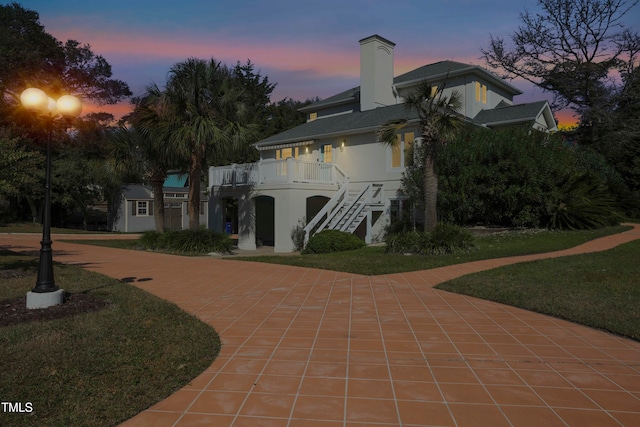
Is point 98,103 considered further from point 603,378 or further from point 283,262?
point 603,378

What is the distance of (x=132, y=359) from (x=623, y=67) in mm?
35880

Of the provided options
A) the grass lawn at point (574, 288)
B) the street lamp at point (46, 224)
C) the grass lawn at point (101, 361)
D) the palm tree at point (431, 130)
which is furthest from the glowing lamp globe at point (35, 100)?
the palm tree at point (431, 130)

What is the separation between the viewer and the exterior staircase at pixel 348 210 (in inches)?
682

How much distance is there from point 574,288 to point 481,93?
17.2 meters

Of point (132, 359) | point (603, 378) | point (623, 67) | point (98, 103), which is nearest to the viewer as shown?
point (603, 378)

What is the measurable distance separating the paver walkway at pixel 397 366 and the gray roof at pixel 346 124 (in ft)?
45.0

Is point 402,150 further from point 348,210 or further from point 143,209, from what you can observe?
point 143,209

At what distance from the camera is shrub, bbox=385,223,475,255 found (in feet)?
41.0

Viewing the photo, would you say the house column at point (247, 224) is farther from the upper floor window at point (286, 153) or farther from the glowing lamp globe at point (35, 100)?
the glowing lamp globe at point (35, 100)

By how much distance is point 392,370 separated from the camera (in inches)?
160

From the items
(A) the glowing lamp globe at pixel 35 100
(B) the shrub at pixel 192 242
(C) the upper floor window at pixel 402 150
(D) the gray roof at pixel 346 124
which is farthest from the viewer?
(D) the gray roof at pixel 346 124

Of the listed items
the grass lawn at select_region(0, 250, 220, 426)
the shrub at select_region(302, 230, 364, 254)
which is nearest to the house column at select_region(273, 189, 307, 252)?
the shrub at select_region(302, 230, 364, 254)

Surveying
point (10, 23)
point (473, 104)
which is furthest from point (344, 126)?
point (10, 23)

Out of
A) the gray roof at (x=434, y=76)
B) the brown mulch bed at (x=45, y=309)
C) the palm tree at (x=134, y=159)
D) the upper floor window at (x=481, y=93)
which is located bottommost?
the brown mulch bed at (x=45, y=309)
